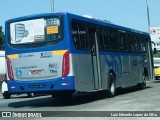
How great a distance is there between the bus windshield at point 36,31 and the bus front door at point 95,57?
224 cm

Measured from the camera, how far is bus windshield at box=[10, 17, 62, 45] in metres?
15.6

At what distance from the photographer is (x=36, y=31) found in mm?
15922

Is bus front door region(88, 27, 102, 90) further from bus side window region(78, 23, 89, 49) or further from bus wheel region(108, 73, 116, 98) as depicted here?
bus wheel region(108, 73, 116, 98)

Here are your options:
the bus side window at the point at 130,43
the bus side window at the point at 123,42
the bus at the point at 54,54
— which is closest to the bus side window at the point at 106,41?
the bus at the point at 54,54

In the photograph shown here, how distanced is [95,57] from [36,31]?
3.01 m

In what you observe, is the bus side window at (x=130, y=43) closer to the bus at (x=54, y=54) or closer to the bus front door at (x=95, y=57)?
the bus at (x=54, y=54)

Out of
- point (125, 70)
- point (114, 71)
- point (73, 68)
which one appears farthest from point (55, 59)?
point (125, 70)

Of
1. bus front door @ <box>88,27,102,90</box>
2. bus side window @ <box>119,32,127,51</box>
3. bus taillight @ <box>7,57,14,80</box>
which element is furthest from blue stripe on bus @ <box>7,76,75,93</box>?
bus side window @ <box>119,32,127,51</box>

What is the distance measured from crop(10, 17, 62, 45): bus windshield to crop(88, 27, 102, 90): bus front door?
2241 mm

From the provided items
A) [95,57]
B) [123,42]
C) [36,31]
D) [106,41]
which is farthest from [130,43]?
[36,31]

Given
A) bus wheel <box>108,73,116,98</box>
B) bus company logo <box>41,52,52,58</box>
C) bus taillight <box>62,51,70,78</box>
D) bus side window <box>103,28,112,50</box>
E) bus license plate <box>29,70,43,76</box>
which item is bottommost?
bus wheel <box>108,73,116,98</box>

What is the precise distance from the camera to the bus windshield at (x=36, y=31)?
51.3 ft

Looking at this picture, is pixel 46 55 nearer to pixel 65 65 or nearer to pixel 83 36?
pixel 65 65

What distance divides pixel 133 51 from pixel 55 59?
8.79 meters
